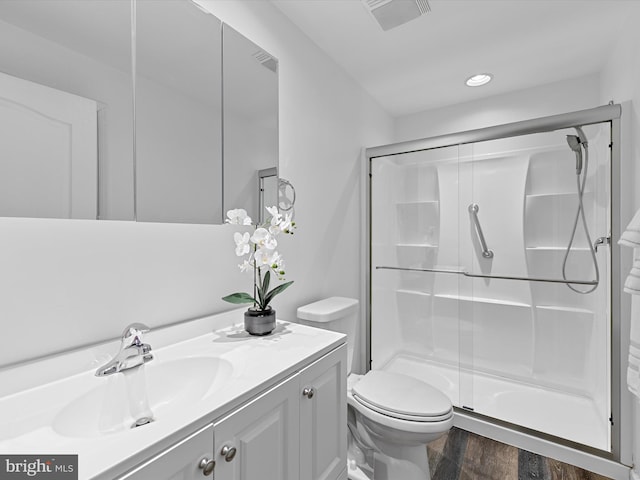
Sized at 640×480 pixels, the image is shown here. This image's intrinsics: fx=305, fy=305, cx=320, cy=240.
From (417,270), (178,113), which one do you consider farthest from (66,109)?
(417,270)

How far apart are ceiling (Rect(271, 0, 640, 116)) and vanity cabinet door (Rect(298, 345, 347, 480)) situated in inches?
65.7

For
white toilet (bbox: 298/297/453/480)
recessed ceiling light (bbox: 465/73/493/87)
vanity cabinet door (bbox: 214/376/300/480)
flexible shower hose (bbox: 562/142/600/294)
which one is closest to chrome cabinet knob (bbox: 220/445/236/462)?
vanity cabinet door (bbox: 214/376/300/480)

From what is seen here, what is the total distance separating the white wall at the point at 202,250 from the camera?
0.76m

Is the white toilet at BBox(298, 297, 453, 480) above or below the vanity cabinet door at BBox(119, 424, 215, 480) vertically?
below

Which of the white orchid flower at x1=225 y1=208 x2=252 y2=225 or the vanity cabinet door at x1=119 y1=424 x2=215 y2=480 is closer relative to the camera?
the vanity cabinet door at x1=119 y1=424 x2=215 y2=480

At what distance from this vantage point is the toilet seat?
1309mm

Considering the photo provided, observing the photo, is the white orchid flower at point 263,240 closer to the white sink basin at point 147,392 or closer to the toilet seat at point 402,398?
the white sink basin at point 147,392

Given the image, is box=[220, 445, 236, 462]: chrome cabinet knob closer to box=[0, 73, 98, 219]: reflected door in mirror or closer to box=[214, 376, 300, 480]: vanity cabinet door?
box=[214, 376, 300, 480]: vanity cabinet door

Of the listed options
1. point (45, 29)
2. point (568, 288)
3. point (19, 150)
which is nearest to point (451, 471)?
point (568, 288)

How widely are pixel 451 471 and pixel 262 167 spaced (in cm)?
181

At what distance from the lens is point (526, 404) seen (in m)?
1.97

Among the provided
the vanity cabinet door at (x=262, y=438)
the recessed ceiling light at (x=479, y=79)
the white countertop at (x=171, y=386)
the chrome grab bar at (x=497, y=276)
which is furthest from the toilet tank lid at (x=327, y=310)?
the recessed ceiling light at (x=479, y=79)

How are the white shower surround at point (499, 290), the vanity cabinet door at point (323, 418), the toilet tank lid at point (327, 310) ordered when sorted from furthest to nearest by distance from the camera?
the white shower surround at point (499, 290) → the toilet tank lid at point (327, 310) → the vanity cabinet door at point (323, 418)

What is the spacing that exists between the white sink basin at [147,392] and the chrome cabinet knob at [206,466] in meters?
0.11
